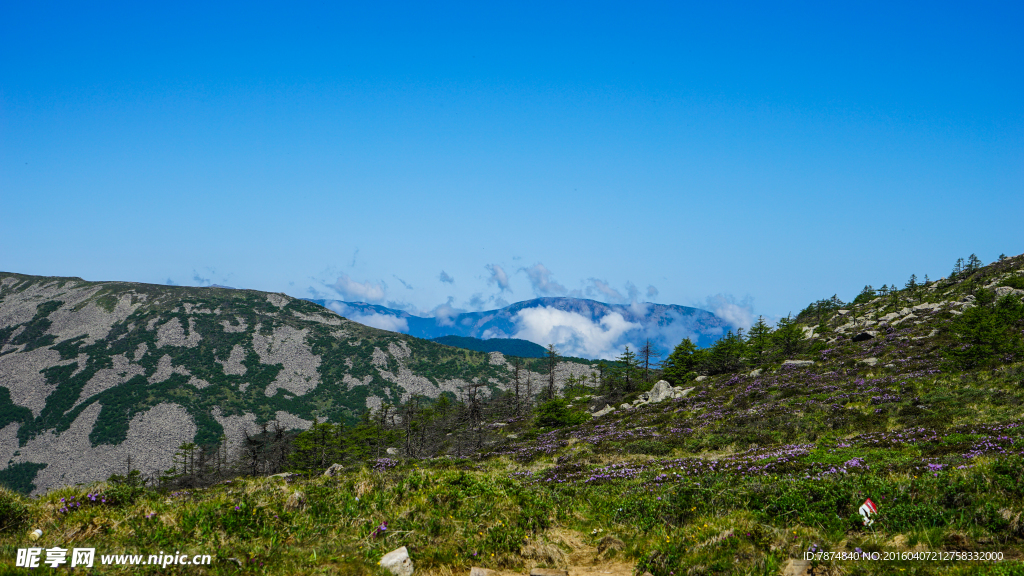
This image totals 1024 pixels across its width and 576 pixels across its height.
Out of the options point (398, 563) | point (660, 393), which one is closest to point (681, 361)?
point (660, 393)

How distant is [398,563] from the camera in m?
7.73

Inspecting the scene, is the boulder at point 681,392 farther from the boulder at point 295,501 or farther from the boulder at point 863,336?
the boulder at point 295,501

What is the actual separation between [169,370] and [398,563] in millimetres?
157330

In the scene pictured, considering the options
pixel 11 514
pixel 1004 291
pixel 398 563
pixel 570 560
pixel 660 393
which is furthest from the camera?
pixel 1004 291

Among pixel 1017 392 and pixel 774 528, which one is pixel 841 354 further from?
pixel 774 528

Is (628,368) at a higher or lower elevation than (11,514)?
higher

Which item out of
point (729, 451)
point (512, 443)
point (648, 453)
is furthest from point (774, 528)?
point (512, 443)

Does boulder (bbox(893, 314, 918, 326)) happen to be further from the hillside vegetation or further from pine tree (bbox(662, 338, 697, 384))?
the hillside vegetation

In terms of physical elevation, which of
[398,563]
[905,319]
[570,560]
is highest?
[905,319]

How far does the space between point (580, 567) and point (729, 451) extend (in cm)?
1944

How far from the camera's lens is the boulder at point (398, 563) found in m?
7.63

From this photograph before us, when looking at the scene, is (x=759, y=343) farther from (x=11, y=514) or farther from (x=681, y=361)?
(x=11, y=514)

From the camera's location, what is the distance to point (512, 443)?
157ft

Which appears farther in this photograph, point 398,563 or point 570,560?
point 570,560
